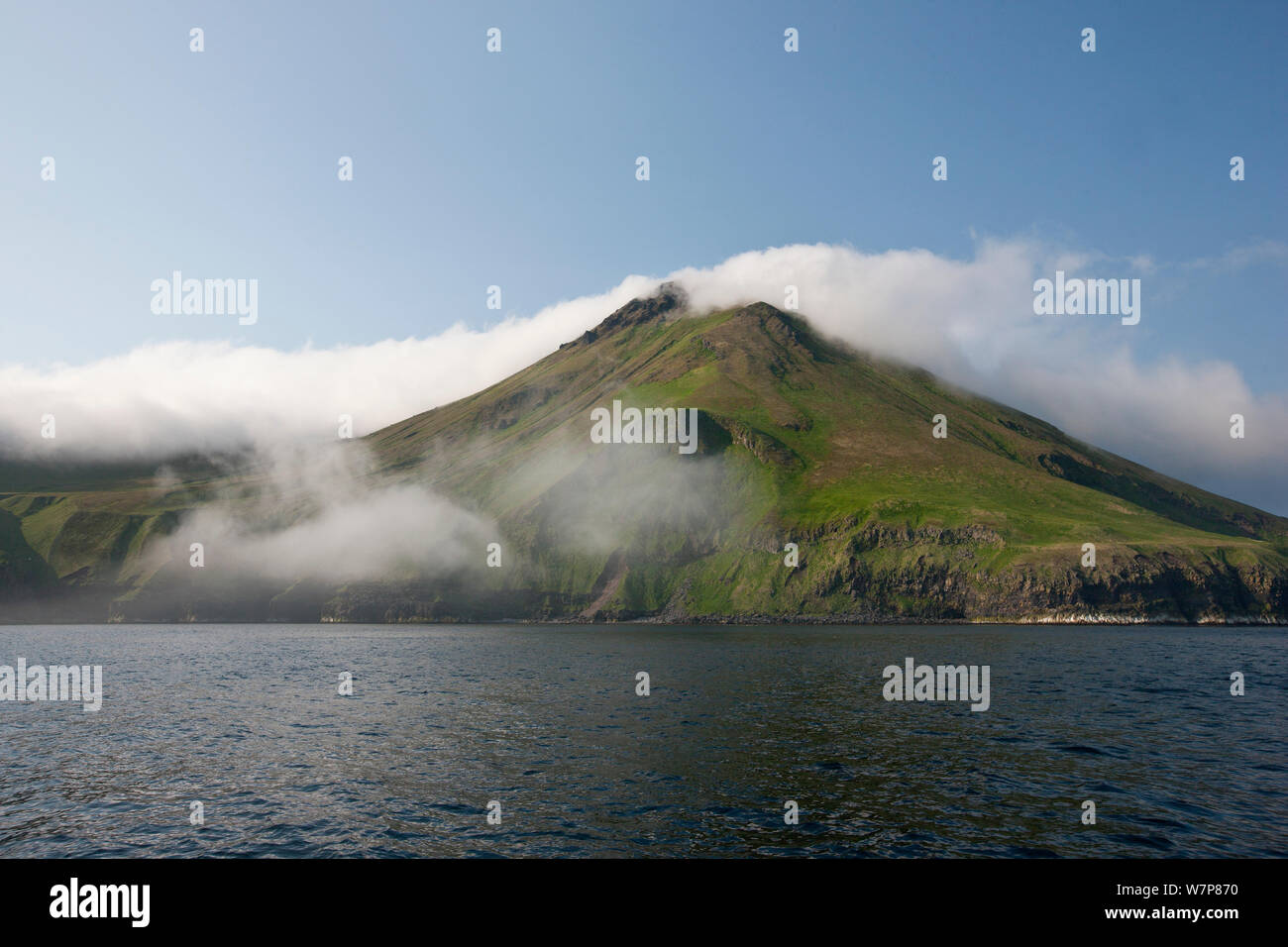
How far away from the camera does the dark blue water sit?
106 feet

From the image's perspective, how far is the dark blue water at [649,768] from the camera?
106 feet

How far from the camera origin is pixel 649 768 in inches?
1764

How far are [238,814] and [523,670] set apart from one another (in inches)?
2807
